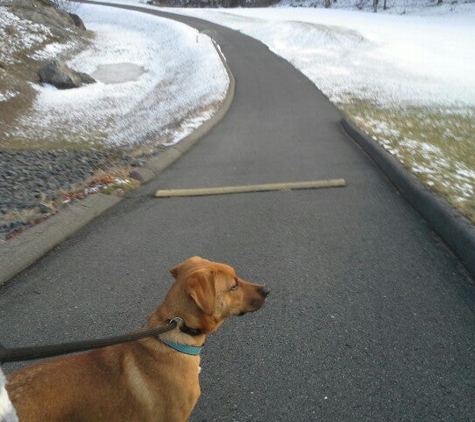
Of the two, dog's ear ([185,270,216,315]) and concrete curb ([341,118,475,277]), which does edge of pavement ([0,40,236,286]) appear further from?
concrete curb ([341,118,475,277])

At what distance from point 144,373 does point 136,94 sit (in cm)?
1843

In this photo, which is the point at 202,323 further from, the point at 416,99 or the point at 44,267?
the point at 416,99

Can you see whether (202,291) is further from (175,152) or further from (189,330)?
(175,152)

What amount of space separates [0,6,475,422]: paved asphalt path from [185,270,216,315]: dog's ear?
894 mm

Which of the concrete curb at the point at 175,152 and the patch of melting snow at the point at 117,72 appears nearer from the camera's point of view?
the concrete curb at the point at 175,152

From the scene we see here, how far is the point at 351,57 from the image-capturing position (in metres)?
22.6

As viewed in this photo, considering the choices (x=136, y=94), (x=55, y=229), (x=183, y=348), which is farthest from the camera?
(x=136, y=94)

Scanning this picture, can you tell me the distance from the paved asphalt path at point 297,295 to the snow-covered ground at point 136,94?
4.66 meters

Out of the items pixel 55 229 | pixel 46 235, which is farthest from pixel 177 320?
pixel 55 229

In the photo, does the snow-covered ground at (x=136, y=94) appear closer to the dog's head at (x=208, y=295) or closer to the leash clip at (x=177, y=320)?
the dog's head at (x=208, y=295)

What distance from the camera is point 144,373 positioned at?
100 inches

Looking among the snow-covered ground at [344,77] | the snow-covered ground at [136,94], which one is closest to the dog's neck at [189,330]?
the snow-covered ground at [344,77]

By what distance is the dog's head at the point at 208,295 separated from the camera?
262 cm

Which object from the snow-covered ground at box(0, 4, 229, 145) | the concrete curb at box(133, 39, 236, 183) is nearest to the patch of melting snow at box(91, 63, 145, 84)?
the snow-covered ground at box(0, 4, 229, 145)
